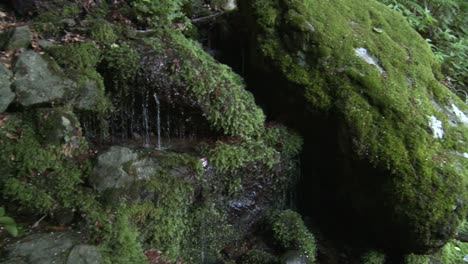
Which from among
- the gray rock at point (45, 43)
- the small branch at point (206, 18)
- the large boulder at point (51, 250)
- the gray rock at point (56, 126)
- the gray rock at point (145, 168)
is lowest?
the large boulder at point (51, 250)

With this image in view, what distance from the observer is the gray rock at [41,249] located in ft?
9.82

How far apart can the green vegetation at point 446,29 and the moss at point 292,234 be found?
4.33 m

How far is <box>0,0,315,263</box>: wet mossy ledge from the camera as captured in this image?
3422 millimetres

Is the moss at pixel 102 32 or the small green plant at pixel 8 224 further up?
the moss at pixel 102 32

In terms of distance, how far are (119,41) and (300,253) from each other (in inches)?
124

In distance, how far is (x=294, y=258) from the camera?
14.6 feet

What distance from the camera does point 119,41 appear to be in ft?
15.3

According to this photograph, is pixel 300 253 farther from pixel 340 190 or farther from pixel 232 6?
pixel 232 6

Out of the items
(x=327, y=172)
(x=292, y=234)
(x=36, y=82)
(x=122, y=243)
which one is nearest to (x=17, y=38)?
(x=36, y=82)

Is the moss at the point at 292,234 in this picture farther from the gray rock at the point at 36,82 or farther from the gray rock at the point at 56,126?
the gray rock at the point at 36,82

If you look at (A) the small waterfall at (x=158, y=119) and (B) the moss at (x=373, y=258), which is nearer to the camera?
(A) the small waterfall at (x=158, y=119)

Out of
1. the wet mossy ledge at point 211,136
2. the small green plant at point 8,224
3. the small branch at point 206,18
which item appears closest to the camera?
the small green plant at point 8,224

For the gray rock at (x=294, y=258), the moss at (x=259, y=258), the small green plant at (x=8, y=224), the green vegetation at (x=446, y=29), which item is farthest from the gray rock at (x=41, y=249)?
the green vegetation at (x=446, y=29)

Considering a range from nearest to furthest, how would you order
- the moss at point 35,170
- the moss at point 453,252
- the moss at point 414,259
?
the moss at point 35,170 < the moss at point 414,259 < the moss at point 453,252
